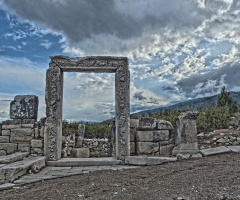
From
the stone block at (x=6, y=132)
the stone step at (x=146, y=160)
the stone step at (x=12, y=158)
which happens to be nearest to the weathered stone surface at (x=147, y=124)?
the stone step at (x=146, y=160)

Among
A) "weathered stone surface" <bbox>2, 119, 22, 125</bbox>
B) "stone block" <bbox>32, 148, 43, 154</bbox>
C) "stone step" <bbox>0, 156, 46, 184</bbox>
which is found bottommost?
"stone step" <bbox>0, 156, 46, 184</bbox>

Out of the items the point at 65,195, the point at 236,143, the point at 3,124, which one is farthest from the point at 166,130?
the point at 3,124

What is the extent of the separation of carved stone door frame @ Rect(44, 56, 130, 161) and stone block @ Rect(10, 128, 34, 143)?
56cm

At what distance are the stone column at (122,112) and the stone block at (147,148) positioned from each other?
1.32ft

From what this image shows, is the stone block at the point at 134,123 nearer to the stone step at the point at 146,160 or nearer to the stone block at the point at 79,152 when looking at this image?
the stone step at the point at 146,160

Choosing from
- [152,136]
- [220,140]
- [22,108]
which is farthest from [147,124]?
[22,108]

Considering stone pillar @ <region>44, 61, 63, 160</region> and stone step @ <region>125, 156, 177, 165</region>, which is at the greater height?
stone pillar @ <region>44, 61, 63, 160</region>

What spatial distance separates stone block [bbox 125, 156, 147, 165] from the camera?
6.67m

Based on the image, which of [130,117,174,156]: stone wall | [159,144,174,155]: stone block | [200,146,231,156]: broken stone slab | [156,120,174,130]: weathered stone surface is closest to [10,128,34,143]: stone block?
[130,117,174,156]: stone wall

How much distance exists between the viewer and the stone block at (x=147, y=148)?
23.4ft

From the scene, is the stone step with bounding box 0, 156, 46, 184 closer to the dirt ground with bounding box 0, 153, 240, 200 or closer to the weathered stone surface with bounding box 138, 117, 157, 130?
the dirt ground with bounding box 0, 153, 240, 200

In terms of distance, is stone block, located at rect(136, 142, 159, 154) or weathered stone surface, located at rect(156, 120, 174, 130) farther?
weathered stone surface, located at rect(156, 120, 174, 130)

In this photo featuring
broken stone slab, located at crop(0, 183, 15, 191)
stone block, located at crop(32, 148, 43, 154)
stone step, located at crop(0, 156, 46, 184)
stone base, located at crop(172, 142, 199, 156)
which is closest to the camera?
broken stone slab, located at crop(0, 183, 15, 191)

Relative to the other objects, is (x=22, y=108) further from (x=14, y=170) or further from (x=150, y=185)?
(x=150, y=185)
